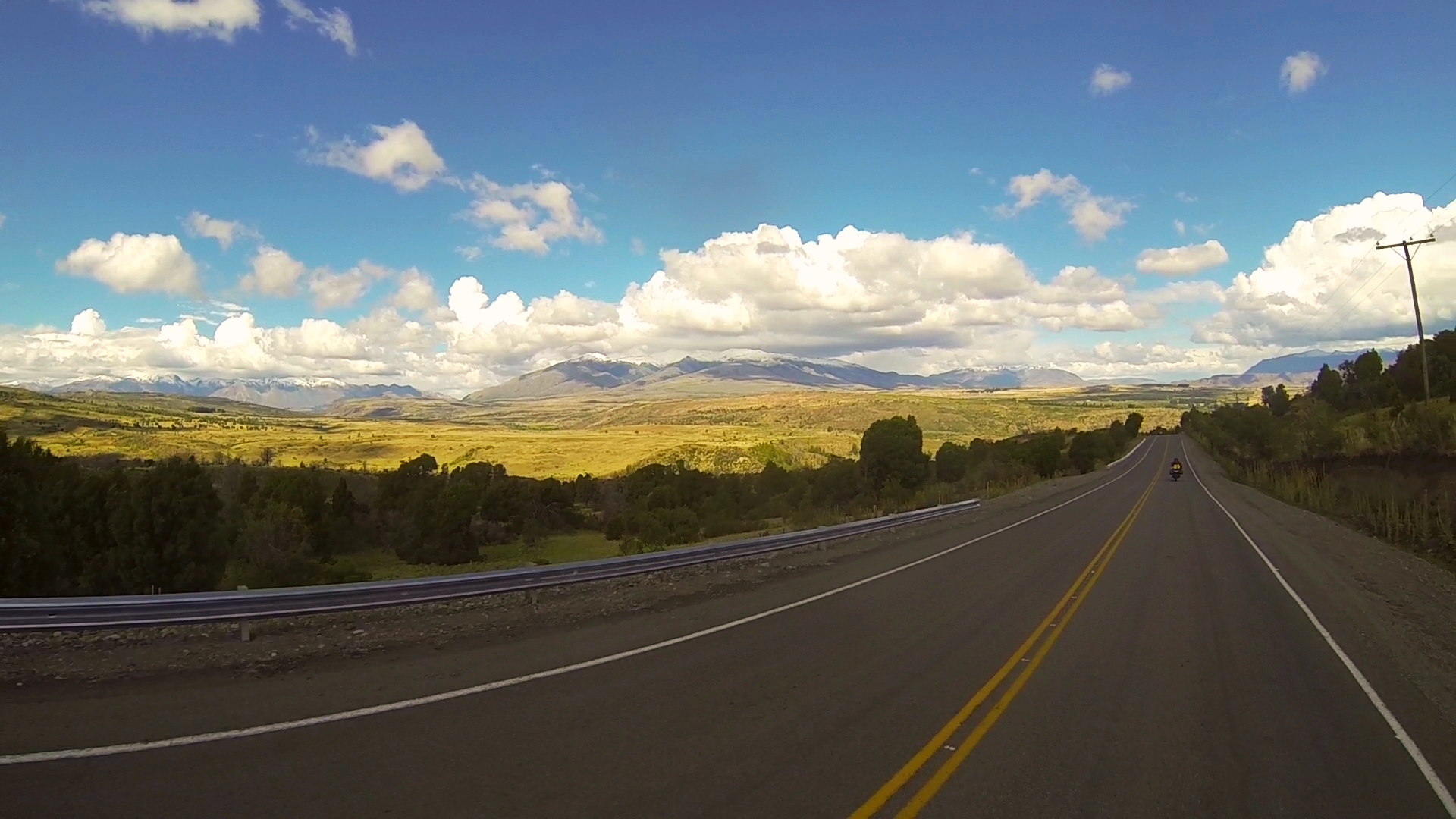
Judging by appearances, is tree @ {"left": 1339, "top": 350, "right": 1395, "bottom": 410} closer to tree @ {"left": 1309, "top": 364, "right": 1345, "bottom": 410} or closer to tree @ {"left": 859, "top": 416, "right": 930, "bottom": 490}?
tree @ {"left": 1309, "top": 364, "right": 1345, "bottom": 410}

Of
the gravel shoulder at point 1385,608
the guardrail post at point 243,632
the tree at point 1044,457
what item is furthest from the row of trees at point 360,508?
the gravel shoulder at point 1385,608

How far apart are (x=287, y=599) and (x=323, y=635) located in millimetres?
618

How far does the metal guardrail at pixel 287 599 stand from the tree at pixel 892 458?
110 feet

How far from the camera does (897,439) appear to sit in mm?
47688

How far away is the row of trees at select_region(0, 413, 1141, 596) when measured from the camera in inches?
736

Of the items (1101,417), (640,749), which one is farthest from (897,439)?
(1101,417)

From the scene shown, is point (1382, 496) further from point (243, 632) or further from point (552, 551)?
point (243, 632)

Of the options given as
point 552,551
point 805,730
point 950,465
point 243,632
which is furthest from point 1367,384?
point 243,632

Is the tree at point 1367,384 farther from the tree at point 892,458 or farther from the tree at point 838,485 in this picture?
the tree at point 838,485

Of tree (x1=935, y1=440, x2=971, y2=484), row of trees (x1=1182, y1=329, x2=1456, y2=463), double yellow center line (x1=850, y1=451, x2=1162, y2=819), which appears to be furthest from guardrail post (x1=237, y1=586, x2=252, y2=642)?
tree (x1=935, y1=440, x2=971, y2=484)

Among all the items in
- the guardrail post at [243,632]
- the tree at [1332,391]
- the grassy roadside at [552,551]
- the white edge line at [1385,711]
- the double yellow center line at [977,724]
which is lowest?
the grassy roadside at [552,551]

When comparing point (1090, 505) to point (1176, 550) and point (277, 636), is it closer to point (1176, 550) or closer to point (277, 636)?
point (1176, 550)

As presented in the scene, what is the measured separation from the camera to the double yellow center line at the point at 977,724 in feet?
16.8

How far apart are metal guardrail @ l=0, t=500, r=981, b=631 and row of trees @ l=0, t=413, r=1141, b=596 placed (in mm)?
10225
